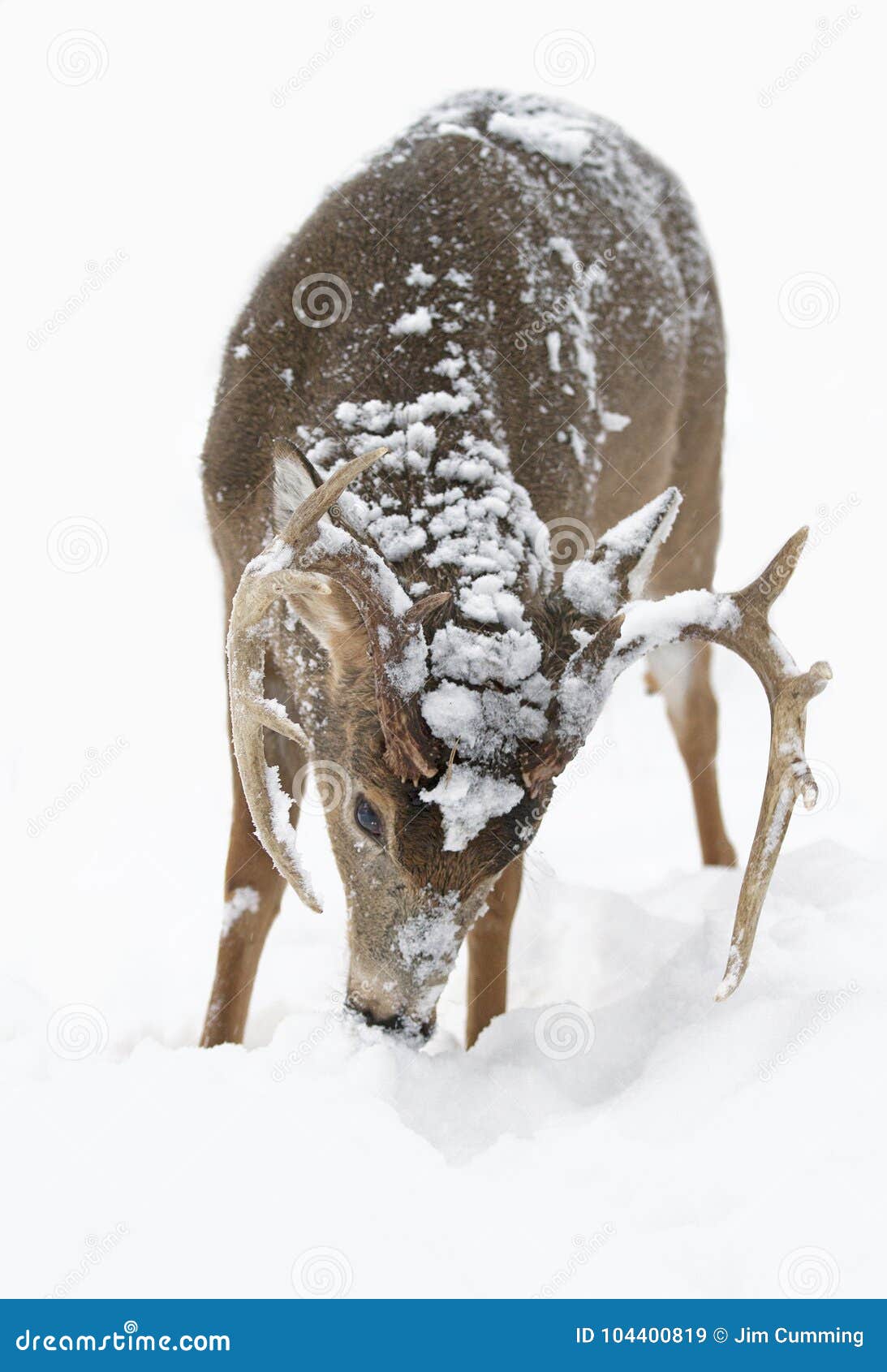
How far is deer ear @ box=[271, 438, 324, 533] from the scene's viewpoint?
3.07m

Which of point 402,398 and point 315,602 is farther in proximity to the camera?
point 402,398

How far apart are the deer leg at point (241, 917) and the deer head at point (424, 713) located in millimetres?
834

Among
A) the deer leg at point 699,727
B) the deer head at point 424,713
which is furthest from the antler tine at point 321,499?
the deer leg at point 699,727

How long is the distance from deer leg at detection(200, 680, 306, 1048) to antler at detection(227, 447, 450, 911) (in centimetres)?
115

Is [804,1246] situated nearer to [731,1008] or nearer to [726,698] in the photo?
[731,1008]

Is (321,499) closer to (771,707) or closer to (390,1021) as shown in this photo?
(771,707)

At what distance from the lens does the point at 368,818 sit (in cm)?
327

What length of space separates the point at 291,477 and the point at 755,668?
4.37ft

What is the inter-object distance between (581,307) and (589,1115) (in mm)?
2918

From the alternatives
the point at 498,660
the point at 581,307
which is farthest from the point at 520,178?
the point at 498,660

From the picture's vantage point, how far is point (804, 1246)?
2.38 meters

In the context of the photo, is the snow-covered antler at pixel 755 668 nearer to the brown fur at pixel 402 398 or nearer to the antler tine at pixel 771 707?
the antler tine at pixel 771 707

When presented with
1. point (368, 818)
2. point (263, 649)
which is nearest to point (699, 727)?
point (368, 818)

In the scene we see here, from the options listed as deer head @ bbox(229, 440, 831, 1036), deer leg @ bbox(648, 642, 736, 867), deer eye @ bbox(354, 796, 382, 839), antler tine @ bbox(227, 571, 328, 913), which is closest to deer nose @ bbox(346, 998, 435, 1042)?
deer head @ bbox(229, 440, 831, 1036)
